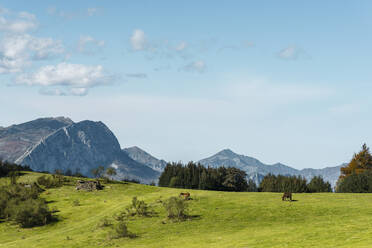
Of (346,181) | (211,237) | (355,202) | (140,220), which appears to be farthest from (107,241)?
(346,181)

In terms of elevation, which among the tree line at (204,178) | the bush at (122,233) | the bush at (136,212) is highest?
the tree line at (204,178)

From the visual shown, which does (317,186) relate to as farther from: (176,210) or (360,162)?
(176,210)

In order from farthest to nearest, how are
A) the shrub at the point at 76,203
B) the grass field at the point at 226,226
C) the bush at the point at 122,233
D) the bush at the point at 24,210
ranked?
the shrub at the point at 76,203 → the bush at the point at 24,210 → the bush at the point at 122,233 → the grass field at the point at 226,226

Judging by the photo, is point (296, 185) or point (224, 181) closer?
point (296, 185)

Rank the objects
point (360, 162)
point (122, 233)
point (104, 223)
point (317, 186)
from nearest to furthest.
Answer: point (122, 233)
point (104, 223)
point (360, 162)
point (317, 186)

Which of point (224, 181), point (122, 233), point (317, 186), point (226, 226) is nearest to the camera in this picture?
point (122, 233)

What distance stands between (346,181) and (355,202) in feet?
120

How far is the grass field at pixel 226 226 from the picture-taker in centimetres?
3281

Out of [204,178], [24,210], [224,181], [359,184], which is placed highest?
[204,178]

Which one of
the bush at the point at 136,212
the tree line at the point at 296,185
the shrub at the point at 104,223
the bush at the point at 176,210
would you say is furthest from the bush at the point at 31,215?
the tree line at the point at 296,185

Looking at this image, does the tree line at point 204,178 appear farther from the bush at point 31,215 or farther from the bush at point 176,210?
the bush at point 176,210

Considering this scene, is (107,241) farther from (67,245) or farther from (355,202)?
(355,202)

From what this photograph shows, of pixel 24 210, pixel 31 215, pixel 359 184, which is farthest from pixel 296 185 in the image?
pixel 24 210

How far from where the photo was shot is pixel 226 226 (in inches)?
1690
